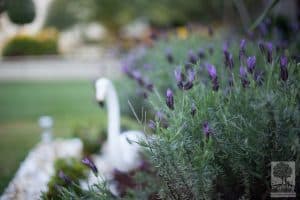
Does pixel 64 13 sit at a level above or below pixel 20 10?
below

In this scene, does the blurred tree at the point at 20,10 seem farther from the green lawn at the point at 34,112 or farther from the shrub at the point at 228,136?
the green lawn at the point at 34,112

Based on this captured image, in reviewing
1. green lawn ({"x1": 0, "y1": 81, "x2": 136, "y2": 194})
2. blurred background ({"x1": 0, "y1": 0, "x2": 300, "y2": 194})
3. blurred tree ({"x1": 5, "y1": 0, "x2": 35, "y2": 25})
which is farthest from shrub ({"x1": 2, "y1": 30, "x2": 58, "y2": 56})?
blurred tree ({"x1": 5, "y1": 0, "x2": 35, "y2": 25})

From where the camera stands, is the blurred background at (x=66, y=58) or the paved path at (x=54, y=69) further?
the paved path at (x=54, y=69)

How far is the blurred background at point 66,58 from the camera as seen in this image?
5959 mm

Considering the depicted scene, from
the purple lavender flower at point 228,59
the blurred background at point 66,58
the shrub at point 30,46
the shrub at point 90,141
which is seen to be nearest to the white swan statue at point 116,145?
the blurred background at point 66,58

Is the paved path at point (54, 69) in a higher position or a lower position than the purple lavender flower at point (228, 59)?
lower

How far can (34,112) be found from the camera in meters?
8.97

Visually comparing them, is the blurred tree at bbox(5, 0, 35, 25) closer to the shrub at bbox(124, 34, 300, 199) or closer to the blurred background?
the blurred background

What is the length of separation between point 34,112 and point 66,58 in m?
9.80

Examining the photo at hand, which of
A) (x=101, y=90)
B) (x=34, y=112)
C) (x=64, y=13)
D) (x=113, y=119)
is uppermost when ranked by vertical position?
(x=101, y=90)

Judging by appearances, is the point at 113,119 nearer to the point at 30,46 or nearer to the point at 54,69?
Result: the point at 54,69

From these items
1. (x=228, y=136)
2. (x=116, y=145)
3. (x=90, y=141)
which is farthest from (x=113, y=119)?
(x=228, y=136)

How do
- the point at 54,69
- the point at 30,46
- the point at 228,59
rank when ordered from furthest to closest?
1. the point at 30,46
2. the point at 54,69
3. the point at 228,59

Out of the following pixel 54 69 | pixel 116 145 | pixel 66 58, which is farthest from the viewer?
pixel 66 58
